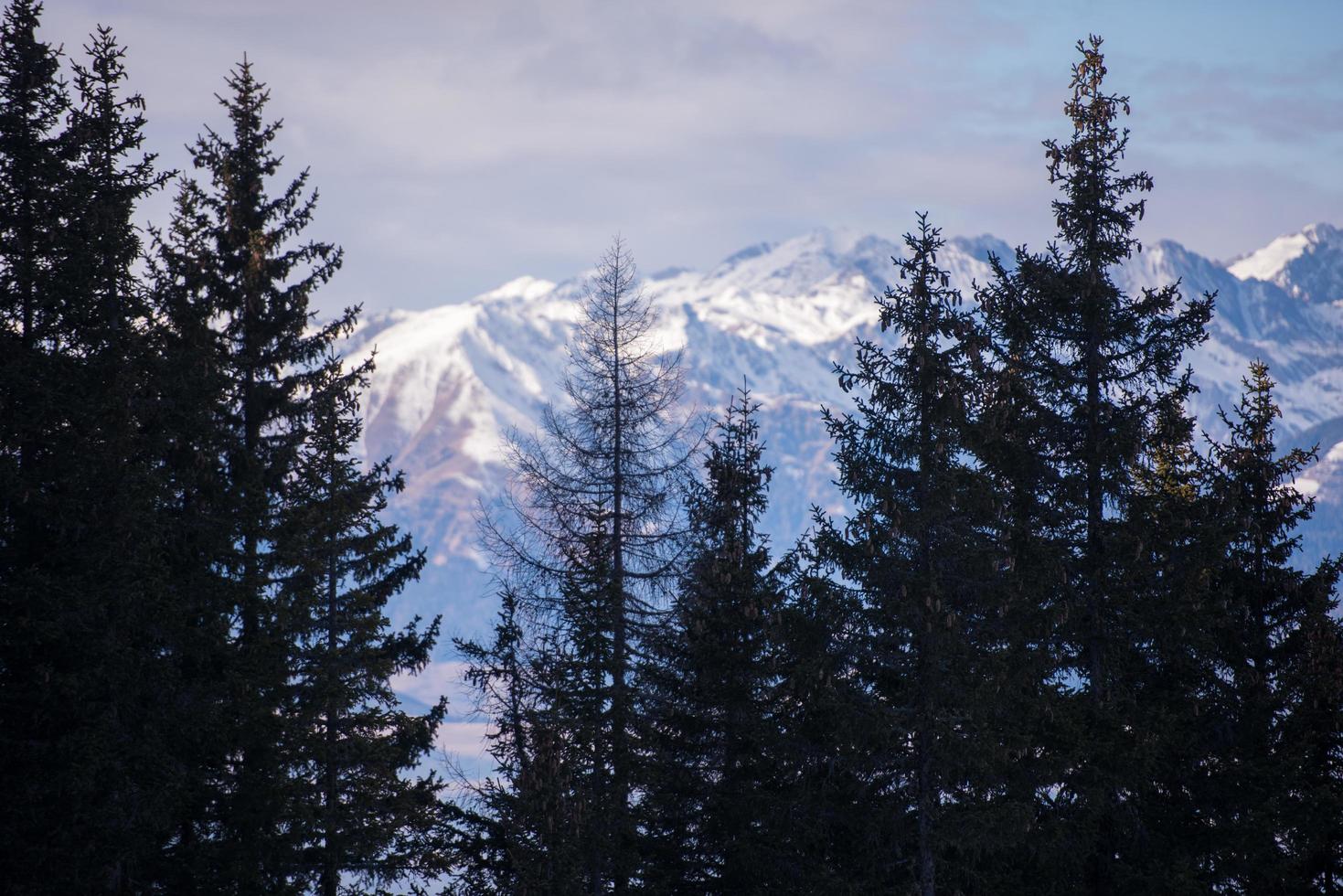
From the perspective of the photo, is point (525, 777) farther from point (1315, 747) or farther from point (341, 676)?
point (1315, 747)

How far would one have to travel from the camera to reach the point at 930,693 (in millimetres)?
18438

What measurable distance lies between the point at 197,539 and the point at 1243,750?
1695 centimetres

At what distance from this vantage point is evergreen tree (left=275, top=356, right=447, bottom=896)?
2219cm

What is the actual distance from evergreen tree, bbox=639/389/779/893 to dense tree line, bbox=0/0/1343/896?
0.09 m

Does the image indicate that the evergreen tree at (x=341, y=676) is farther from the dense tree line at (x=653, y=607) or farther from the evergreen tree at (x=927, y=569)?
the evergreen tree at (x=927, y=569)

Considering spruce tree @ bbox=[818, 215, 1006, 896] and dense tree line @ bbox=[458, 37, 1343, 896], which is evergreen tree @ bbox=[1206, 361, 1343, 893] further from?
spruce tree @ bbox=[818, 215, 1006, 896]

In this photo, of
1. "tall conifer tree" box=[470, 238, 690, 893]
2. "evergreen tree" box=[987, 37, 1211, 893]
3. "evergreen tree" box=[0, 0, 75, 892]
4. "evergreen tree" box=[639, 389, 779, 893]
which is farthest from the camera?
"tall conifer tree" box=[470, 238, 690, 893]

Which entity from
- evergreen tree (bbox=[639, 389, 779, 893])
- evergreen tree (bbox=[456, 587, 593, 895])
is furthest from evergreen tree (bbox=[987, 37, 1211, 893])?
evergreen tree (bbox=[456, 587, 593, 895])

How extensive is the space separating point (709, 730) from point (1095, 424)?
8.41 meters

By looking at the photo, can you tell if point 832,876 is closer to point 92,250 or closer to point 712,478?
point 712,478

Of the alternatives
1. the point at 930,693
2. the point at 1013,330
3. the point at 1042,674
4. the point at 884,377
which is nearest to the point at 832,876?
the point at 930,693

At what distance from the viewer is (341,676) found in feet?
75.9

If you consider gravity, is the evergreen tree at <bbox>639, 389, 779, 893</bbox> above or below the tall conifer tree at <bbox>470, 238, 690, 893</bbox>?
below

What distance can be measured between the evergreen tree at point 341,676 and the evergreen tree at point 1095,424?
1114 centimetres
